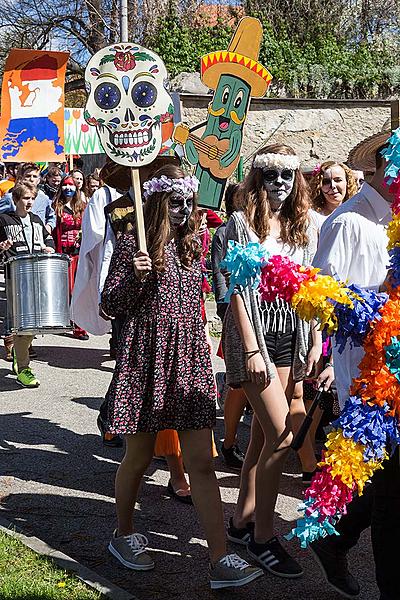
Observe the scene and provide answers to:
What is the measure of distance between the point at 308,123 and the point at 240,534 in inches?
496

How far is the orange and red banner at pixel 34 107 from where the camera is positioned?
31.4 ft

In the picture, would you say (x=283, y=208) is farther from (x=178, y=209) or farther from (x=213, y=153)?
(x=213, y=153)

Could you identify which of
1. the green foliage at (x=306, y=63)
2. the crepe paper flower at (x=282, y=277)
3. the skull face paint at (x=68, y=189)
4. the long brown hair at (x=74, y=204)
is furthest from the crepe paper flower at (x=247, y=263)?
the green foliage at (x=306, y=63)

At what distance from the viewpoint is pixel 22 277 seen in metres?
8.02

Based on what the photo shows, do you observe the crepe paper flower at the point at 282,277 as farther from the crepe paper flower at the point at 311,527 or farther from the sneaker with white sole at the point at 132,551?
the sneaker with white sole at the point at 132,551

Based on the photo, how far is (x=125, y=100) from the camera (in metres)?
4.60

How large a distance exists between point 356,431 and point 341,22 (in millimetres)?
19079

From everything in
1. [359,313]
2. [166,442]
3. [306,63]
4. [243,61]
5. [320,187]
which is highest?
[306,63]

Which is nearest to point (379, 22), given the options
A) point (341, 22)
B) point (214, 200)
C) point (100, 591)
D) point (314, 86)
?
point (341, 22)

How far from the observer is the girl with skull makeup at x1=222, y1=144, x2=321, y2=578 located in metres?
4.12

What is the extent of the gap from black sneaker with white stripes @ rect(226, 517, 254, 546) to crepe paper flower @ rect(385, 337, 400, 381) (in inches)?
68.4

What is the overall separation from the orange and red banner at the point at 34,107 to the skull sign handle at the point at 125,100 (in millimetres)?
4990

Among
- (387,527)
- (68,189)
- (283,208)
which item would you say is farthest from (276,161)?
(68,189)

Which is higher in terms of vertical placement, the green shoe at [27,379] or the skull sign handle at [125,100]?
the skull sign handle at [125,100]
